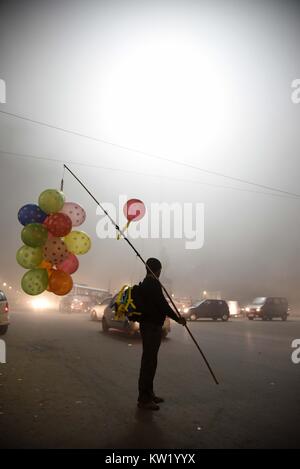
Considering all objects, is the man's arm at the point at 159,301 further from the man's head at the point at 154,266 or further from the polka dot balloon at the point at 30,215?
the polka dot balloon at the point at 30,215

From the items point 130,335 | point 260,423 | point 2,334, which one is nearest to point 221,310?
point 130,335

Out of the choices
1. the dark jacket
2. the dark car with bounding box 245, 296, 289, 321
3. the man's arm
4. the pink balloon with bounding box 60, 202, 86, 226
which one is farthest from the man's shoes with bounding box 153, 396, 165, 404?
the dark car with bounding box 245, 296, 289, 321

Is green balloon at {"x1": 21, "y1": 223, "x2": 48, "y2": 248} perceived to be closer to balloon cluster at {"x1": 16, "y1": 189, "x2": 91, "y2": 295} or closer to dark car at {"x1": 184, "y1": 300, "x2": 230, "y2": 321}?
balloon cluster at {"x1": 16, "y1": 189, "x2": 91, "y2": 295}

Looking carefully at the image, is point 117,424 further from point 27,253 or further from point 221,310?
point 221,310

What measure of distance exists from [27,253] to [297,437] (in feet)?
18.9

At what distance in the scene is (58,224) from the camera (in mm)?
7121

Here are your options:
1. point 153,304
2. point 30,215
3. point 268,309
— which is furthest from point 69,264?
point 268,309

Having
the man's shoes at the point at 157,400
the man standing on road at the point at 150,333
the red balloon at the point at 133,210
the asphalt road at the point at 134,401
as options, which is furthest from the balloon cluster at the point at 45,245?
the man's shoes at the point at 157,400

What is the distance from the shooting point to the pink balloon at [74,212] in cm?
774

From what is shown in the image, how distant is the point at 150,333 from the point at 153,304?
391 millimetres

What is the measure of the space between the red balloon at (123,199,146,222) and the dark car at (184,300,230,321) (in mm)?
17691

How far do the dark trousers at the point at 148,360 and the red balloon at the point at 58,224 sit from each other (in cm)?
326

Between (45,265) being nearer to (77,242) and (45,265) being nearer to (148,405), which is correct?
(77,242)

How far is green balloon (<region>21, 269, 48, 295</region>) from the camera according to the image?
7.01m
